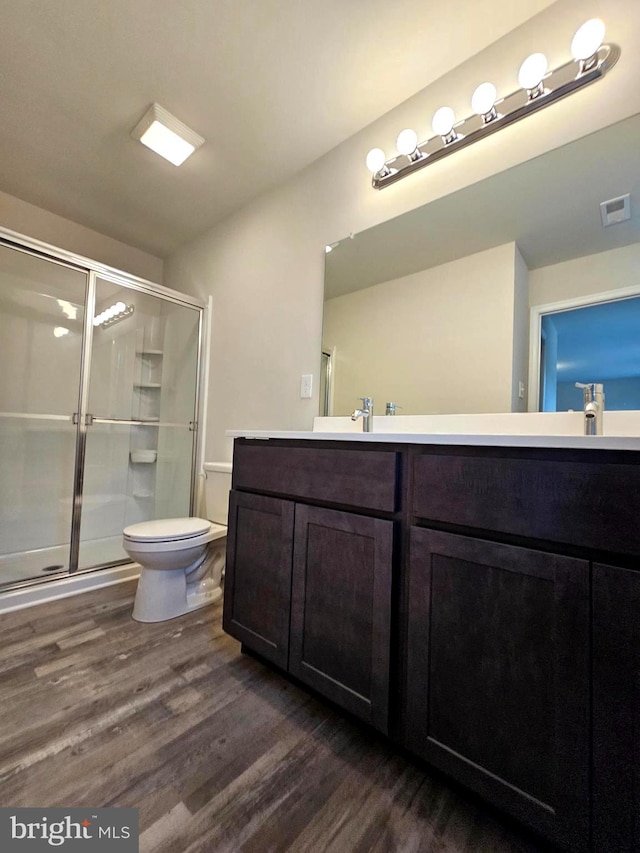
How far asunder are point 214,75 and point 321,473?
1704mm

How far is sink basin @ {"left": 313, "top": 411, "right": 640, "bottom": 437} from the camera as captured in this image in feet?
3.47

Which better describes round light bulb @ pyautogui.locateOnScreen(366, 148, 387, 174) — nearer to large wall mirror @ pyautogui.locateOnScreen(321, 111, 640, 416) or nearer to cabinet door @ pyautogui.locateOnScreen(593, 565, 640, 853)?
large wall mirror @ pyautogui.locateOnScreen(321, 111, 640, 416)

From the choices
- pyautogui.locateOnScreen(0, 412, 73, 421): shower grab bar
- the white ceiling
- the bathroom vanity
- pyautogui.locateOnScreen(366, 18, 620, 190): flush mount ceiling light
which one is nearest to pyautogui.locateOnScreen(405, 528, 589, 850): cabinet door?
the bathroom vanity

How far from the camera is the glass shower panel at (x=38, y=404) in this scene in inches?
88.4

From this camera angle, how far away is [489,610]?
0.77 metres

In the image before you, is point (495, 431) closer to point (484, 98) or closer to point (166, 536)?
point (484, 98)

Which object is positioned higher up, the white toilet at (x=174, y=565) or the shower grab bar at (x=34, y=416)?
the shower grab bar at (x=34, y=416)

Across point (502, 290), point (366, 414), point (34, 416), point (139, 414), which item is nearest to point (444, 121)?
point (502, 290)

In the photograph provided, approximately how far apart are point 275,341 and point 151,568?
133 cm

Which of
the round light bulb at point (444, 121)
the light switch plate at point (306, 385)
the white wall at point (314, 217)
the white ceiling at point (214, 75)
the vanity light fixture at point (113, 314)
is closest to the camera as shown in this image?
the white wall at point (314, 217)

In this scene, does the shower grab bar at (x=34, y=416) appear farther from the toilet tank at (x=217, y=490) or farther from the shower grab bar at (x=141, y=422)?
the toilet tank at (x=217, y=490)

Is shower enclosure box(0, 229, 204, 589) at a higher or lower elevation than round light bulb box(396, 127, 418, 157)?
lower

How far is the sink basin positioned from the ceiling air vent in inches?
24.4

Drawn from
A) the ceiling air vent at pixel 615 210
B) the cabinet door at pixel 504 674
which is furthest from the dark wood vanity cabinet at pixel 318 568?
the ceiling air vent at pixel 615 210
